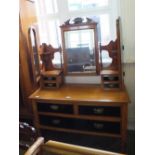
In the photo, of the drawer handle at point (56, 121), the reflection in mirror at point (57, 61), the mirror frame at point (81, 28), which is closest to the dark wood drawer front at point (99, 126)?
the drawer handle at point (56, 121)

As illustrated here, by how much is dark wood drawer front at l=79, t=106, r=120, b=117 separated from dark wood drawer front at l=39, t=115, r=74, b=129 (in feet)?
0.70

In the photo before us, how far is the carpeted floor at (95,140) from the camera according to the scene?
1993mm

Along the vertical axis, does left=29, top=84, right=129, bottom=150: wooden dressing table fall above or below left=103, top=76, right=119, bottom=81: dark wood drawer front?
below

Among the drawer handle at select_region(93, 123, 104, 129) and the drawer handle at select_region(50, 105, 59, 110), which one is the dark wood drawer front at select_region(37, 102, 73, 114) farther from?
the drawer handle at select_region(93, 123, 104, 129)

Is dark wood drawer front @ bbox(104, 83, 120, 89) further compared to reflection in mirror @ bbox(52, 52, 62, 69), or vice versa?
reflection in mirror @ bbox(52, 52, 62, 69)

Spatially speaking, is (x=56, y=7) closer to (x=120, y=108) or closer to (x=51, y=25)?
(x=51, y=25)

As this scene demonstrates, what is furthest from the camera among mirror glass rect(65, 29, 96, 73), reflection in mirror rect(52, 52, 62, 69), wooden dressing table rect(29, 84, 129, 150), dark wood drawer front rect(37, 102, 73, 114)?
reflection in mirror rect(52, 52, 62, 69)

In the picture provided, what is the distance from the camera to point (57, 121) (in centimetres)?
208

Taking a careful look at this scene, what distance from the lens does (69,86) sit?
2.27 m

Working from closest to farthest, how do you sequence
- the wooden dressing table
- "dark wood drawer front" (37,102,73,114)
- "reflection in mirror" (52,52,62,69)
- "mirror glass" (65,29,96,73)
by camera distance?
1. the wooden dressing table
2. "dark wood drawer front" (37,102,73,114)
3. "mirror glass" (65,29,96,73)
4. "reflection in mirror" (52,52,62,69)

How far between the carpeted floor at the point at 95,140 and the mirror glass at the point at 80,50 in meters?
0.75

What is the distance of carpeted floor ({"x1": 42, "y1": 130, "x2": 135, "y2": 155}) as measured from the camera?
1.99m

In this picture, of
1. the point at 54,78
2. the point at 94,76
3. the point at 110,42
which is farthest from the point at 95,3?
the point at 54,78

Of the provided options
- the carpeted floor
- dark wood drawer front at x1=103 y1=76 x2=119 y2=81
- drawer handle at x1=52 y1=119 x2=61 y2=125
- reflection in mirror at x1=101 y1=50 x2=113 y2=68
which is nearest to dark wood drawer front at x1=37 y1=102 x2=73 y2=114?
drawer handle at x1=52 y1=119 x2=61 y2=125
